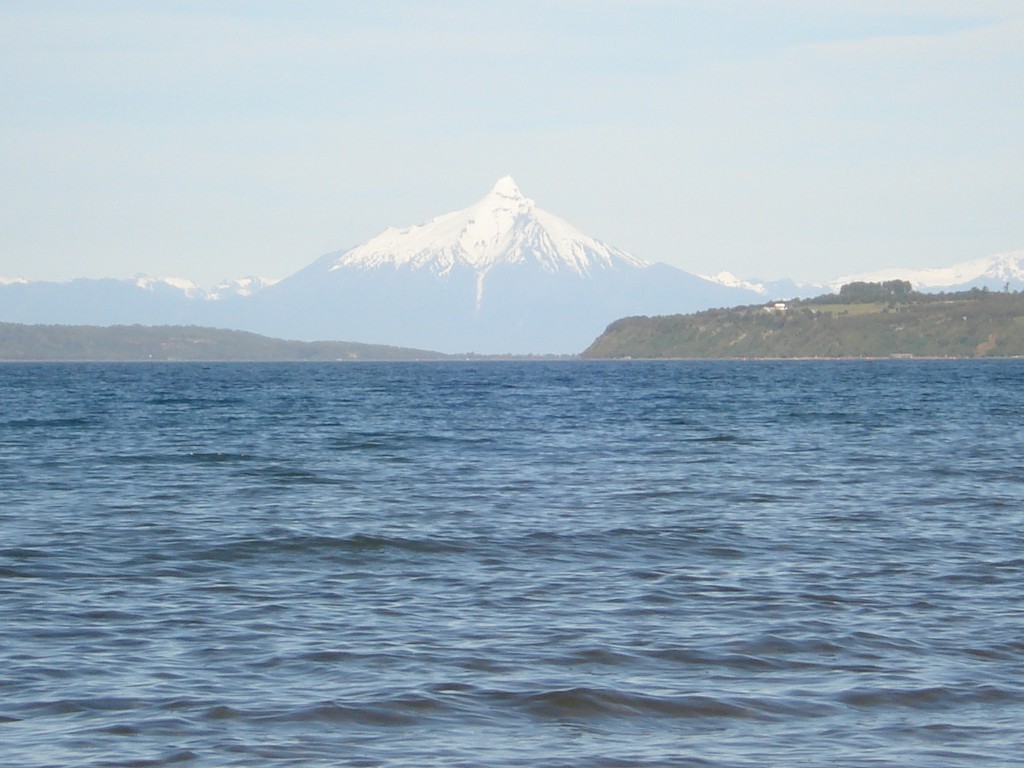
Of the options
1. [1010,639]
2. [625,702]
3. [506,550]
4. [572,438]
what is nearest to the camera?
[625,702]

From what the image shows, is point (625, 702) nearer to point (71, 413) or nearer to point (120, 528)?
point (120, 528)

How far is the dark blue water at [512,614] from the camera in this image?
13.0 metres

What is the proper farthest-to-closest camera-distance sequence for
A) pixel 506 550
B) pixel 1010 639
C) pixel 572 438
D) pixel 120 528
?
pixel 572 438 < pixel 120 528 < pixel 506 550 < pixel 1010 639

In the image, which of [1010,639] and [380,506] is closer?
[1010,639]

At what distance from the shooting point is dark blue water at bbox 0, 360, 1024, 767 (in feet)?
42.7

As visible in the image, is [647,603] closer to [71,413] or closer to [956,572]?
[956,572]

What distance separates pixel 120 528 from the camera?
2658 cm

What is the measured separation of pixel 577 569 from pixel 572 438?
1337 inches

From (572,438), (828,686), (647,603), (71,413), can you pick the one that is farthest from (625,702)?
(71,413)

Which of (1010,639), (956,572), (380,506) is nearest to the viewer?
(1010,639)

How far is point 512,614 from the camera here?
18.3m

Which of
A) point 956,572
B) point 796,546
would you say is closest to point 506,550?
point 796,546

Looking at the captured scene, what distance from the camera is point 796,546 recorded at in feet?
80.2

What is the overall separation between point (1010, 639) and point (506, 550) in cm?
934
